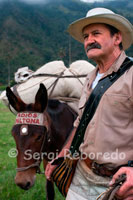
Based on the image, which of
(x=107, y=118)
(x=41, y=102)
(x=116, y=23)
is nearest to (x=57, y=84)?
(x=41, y=102)

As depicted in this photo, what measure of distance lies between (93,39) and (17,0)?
21047 centimetres

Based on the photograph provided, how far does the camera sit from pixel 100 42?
7.58ft

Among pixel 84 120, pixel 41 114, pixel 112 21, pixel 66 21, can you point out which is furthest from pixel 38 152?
pixel 66 21

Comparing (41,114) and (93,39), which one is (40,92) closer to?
(41,114)

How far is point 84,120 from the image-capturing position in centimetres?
238

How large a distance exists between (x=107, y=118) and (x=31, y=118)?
1418mm

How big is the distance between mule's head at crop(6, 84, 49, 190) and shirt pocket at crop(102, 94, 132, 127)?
4.19 ft

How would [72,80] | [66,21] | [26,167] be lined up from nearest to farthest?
1. [26,167]
2. [72,80]
3. [66,21]

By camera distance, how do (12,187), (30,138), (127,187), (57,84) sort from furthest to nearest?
(12,187) → (57,84) → (30,138) → (127,187)

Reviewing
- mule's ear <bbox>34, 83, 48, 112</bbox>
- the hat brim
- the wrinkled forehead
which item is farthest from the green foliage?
the wrinkled forehead

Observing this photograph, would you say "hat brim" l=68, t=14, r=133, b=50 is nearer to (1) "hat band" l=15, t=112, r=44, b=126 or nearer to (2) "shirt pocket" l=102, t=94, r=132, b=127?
(2) "shirt pocket" l=102, t=94, r=132, b=127

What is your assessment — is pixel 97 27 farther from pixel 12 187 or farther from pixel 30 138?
pixel 12 187

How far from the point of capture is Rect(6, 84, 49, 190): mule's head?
306cm

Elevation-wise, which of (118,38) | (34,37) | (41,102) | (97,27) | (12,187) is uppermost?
(34,37)
